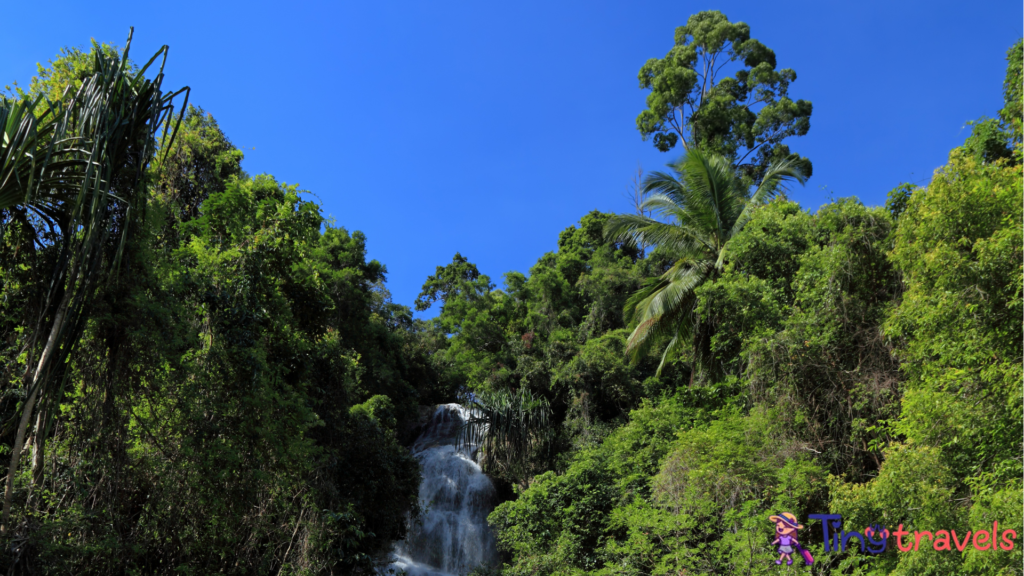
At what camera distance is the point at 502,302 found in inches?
1085

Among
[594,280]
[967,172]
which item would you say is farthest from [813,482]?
[594,280]

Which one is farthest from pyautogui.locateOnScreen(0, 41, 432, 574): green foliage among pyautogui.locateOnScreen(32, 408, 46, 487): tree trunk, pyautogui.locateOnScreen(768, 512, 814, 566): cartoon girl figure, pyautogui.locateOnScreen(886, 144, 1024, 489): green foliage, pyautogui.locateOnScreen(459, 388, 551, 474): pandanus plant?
pyautogui.locateOnScreen(886, 144, 1024, 489): green foliage

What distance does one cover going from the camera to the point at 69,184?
4.86 meters

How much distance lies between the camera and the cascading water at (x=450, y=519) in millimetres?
16672

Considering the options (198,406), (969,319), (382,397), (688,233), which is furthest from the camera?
(382,397)

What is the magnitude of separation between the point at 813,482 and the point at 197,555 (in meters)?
8.34

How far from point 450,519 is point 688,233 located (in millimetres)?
10286

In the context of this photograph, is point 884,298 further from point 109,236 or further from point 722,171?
point 109,236

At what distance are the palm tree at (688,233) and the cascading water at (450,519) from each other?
23.3ft

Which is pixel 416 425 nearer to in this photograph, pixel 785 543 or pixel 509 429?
pixel 509 429

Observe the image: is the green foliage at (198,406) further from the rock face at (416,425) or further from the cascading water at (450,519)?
the rock face at (416,425)

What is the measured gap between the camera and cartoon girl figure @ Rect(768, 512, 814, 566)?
8.30 metres

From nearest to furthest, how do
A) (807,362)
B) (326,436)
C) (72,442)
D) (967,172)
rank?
1. (72,442)
2. (967,172)
3. (807,362)
4. (326,436)

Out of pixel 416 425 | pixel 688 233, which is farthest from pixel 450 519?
pixel 688 233
